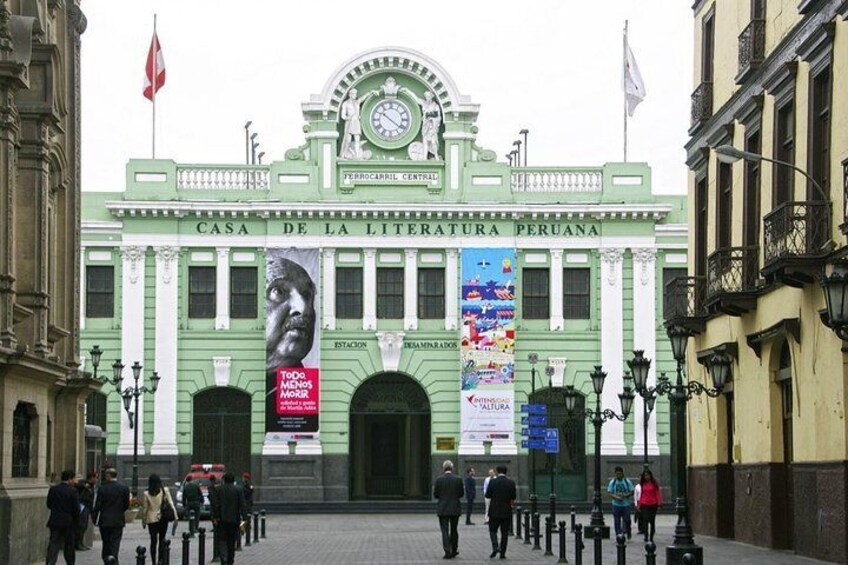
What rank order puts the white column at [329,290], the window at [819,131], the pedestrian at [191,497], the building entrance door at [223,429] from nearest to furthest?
the window at [819,131] → the pedestrian at [191,497] → the building entrance door at [223,429] → the white column at [329,290]

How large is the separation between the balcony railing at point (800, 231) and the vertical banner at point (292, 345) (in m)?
32.2

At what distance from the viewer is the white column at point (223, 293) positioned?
59.8 metres

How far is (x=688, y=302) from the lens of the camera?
3794 centimetres

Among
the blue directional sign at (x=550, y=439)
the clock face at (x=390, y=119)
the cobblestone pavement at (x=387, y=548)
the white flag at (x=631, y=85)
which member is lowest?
the cobblestone pavement at (x=387, y=548)

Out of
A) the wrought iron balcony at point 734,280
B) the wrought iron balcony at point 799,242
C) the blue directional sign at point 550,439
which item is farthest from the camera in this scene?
the blue directional sign at point 550,439

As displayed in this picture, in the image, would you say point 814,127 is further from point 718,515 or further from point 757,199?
point 718,515

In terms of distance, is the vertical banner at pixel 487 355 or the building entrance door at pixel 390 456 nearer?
the vertical banner at pixel 487 355

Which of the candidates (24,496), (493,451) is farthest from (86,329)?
(24,496)

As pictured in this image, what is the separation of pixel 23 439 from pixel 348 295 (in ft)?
107

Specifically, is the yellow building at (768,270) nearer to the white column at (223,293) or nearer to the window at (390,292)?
the window at (390,292)

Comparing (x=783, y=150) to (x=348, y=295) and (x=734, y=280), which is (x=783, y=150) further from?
(x=348, y=295)

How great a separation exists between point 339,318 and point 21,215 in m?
30.8

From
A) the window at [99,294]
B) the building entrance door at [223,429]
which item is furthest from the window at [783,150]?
the window at [99,294]

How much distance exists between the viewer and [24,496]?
2669cm
